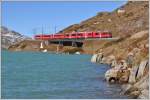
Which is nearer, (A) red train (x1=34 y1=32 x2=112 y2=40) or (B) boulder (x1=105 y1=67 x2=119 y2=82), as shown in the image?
(B) boulder (x1=105 y1=67 x2=119 y2=82)

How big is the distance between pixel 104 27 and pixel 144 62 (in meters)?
113

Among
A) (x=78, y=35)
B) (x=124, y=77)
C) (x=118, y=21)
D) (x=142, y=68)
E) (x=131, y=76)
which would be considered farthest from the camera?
(x=118, y=21)

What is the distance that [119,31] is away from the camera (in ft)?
394

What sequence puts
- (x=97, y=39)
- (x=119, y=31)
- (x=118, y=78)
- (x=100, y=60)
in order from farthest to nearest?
(x=119, y=31) → (x=97, y=39) → (x=100, y=60) → (x=118, y=78)

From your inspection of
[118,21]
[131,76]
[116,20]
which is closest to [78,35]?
[118,21]

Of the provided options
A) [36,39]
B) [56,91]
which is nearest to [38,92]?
[56,91]

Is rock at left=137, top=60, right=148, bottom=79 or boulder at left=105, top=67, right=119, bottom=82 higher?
rock at left=137, top=60, right=148, bottom=79

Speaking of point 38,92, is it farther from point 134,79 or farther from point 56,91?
point 134,79

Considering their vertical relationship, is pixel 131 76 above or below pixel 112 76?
above

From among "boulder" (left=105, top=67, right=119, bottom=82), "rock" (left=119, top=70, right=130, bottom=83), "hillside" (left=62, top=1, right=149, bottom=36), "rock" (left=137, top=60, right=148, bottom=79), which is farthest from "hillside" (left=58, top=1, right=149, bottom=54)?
"rock" (left=137, top=60, right=148, bottom=79)

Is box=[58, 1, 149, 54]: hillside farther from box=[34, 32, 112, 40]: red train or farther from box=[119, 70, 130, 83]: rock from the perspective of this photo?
box=[119, 70, 130, 83]: rock

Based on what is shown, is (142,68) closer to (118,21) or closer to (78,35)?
(78,35)

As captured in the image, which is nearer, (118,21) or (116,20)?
(118,21)

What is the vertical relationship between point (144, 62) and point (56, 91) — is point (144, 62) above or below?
above
